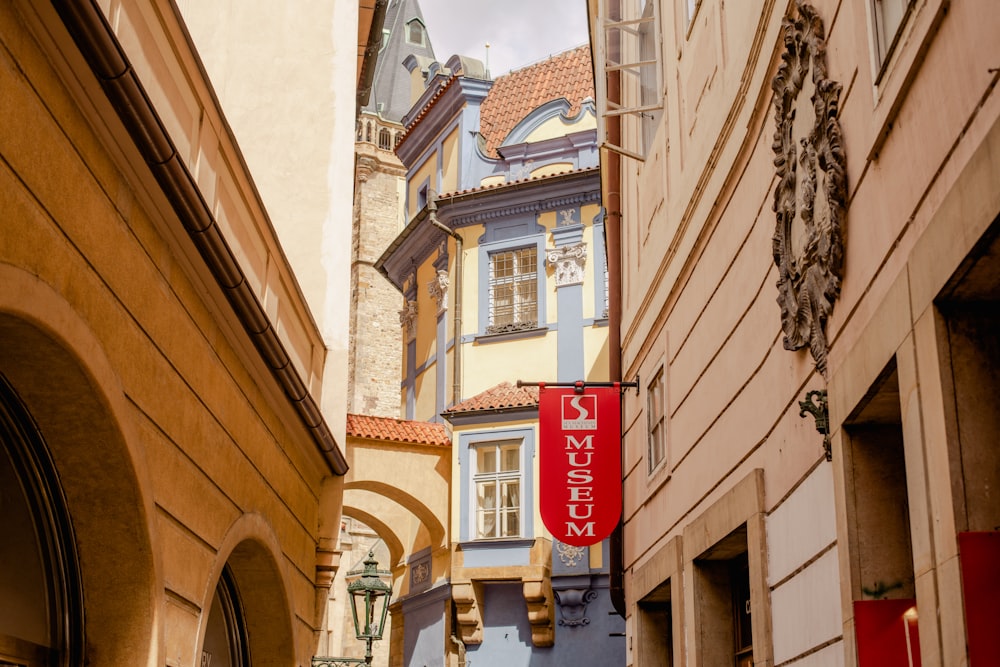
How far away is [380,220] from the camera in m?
61.5

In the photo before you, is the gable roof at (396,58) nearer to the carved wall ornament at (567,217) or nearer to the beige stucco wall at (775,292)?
the carved wall ornament at (567,217)

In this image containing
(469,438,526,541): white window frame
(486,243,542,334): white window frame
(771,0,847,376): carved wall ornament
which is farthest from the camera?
(486,243,542,334): white window frame

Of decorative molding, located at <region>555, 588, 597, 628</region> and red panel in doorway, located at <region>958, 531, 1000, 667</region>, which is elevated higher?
decorative molding, located at <region>555, 588, 597, 628</region>

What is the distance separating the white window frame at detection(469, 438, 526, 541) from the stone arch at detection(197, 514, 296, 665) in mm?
12936

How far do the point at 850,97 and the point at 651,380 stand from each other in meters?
6.37

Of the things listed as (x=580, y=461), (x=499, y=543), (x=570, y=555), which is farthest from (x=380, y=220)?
(x=580, y=461)

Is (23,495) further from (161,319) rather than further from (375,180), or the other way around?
(375,180)

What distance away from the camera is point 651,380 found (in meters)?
11.8

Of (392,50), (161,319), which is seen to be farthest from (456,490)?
(392,50)

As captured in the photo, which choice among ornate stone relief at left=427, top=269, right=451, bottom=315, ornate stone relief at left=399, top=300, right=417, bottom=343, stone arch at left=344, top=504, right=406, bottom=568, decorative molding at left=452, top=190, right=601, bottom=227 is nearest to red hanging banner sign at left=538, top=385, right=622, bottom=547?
stone arch at left=344, top=504, right=406, bottom=568

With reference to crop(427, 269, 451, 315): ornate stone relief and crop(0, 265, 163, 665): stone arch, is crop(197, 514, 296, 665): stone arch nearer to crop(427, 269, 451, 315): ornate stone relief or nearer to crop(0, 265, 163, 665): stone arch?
crop(0, 265, 163, 665): stone arch

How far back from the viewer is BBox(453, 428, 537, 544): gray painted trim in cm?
2378

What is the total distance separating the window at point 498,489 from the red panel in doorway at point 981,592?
1993 cm

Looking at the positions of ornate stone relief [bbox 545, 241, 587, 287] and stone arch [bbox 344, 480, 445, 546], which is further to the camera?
ornate stone relief [bbox 545, 241, 587, 287]
